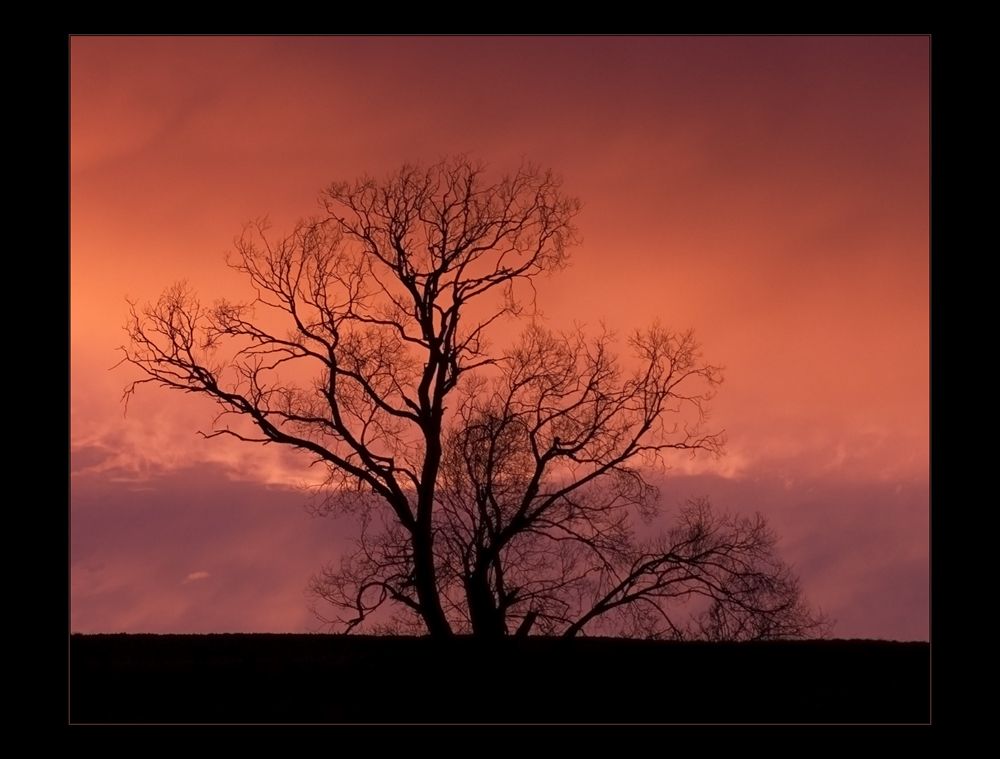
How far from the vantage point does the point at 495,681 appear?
14117 mm

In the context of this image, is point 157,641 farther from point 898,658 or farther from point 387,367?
point 898,658

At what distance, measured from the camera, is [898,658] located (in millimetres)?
14852

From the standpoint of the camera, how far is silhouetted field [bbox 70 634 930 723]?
506 inches

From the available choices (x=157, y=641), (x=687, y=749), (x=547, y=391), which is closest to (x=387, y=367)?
(x=547, y=391)

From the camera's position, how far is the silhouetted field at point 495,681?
1285cm
